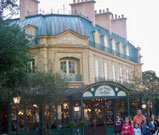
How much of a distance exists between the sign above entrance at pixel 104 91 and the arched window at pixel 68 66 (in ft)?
18.3

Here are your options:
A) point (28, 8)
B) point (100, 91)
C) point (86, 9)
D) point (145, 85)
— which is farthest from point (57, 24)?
point (145, 85)

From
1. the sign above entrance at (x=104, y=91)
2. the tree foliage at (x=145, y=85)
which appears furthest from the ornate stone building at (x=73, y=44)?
the sign above entrance at (x=104, y=91)

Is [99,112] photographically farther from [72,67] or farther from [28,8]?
[28,8]

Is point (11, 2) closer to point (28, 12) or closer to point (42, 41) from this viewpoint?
point (42, 41)

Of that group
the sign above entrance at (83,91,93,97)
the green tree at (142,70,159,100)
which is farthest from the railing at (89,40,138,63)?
the sign above entrance at (83,91,93,97)

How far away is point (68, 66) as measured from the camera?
109ft

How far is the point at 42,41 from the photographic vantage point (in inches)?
1272

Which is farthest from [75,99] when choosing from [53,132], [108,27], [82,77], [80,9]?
[108,27]

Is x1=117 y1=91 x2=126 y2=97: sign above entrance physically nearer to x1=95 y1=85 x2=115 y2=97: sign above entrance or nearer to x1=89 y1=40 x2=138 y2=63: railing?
x1=95 y1=85 x2=115 y2=97: sign above entrance

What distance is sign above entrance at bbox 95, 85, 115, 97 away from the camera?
91.4 feet

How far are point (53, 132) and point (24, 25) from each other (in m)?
11.7

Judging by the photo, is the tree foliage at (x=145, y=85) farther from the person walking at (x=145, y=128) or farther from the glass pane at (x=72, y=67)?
the person walking at (x=145, y=128)

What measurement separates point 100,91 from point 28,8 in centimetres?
1299

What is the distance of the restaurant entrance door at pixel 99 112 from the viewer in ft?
98.6
